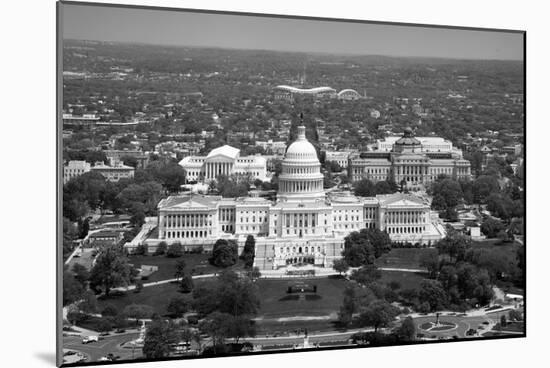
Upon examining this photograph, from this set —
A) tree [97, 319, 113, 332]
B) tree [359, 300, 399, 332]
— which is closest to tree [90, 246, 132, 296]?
tree [97, 319, 113, 332]

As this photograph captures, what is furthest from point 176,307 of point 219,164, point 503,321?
point 503,321

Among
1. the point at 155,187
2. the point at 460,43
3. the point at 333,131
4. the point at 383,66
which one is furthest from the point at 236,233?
the point at 460,43

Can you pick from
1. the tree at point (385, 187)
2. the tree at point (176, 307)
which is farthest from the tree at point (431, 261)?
the tree at point (176, 307)

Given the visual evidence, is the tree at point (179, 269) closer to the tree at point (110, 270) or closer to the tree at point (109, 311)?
the tree at point (110, 270)

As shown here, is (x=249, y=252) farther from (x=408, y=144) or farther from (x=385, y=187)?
(x=408, y=144)

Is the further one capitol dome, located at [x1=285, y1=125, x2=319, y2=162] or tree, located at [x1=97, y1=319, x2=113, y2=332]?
capitol dome, located at [x1=285, y1=125, x2=319, y2=162]

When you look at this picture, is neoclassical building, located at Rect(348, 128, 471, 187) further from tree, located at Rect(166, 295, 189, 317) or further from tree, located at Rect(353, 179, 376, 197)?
tree, located at Rect(166, 295, 189, 317)
